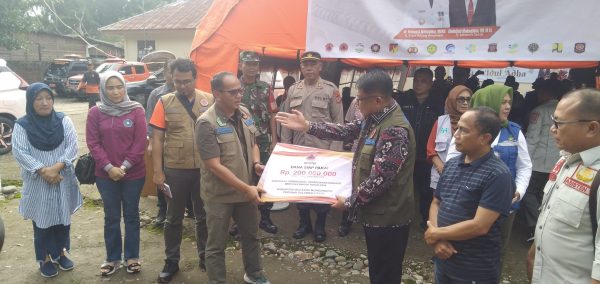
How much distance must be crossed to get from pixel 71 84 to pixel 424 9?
18.4 meters

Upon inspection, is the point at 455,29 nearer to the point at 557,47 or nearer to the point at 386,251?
the point at 557,47

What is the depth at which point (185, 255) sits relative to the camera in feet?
13.0

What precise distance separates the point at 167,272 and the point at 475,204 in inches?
103

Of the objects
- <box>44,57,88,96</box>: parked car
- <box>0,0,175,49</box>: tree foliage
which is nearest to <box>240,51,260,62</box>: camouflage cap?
<box>44,57,88,96</box>: parked car

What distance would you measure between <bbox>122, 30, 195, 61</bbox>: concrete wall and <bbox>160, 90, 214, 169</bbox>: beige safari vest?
650 inches

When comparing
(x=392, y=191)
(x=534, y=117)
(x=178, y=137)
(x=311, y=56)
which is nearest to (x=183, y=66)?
(x=178, y=137)

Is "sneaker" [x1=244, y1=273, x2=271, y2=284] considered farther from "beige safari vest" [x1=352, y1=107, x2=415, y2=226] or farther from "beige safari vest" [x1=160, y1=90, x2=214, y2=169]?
A: "beige safari vest" [x1=352, y1=107, x2=415, y2=226]

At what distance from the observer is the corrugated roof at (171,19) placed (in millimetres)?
19531

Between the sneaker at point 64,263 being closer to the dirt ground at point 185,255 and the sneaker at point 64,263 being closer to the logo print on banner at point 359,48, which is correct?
the dirt ground at point 185,255

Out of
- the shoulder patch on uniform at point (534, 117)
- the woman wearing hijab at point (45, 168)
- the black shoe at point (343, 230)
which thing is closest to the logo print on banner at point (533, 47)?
the shoulder patch on uniform at point (534, 117)

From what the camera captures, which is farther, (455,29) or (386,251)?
(455,29)

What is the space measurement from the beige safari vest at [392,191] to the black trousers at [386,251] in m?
0.06

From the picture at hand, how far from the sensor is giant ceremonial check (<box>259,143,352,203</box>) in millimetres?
2701

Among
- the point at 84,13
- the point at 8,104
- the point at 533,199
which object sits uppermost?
the point at 84,13
